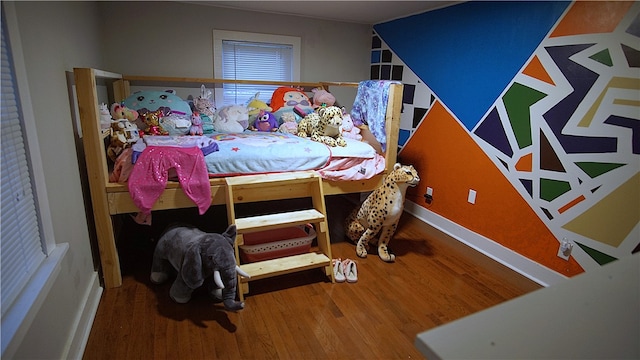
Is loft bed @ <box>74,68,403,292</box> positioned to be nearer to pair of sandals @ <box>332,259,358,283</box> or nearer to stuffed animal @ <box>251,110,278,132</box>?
pair of sandals @ <box>332,259,358,283</box>

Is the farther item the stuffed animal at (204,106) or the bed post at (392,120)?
the stuffed animal at (204,106)

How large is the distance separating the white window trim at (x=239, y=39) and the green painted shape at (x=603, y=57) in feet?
8.40

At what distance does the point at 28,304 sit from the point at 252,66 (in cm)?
293

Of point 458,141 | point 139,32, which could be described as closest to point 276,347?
point 458,141

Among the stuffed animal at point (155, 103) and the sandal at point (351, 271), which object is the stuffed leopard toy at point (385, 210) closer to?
the sandal at point (351, 271)

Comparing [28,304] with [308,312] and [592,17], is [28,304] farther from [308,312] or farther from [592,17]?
[592,17]

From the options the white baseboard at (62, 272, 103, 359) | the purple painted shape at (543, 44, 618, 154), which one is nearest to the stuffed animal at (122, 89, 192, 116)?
the white baseboard at (62, 272, 103, 359)

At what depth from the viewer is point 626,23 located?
1734mm

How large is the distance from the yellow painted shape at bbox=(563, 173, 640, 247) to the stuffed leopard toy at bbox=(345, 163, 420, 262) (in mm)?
978

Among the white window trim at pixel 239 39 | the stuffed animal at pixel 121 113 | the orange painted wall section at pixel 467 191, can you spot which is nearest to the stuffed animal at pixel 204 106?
the white window trim at pixel 239 39

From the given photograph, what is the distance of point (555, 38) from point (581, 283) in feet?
6.17

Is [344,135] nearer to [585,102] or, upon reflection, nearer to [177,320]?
[585,102]

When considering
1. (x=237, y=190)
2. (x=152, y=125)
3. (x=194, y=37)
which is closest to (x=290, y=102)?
(x=194, y=37)

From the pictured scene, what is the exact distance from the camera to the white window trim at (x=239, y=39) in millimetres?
3342
